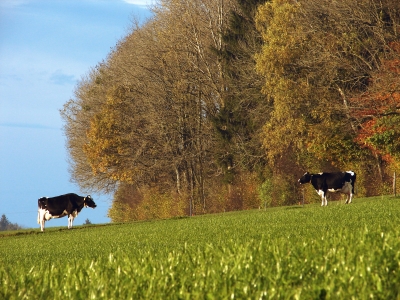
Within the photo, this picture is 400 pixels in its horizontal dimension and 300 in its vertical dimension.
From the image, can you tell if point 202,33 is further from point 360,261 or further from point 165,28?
point 360,261

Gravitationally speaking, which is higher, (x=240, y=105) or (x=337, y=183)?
(x=240, y=105)

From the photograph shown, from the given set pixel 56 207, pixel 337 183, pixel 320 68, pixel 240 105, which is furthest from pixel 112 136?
pixel 337 183

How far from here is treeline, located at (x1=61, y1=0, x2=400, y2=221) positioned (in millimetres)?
43375

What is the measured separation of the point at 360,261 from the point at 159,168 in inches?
1986

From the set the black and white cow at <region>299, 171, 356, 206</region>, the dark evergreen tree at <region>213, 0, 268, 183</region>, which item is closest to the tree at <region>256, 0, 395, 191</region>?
the black and white cow at <region>299, 171, 356, 206</region>

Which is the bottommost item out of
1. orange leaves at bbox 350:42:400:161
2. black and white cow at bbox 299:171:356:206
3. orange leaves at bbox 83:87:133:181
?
black and white cow at bbox 299:171:356:206

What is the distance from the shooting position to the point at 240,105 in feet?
166

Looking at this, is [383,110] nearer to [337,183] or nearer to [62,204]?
[337,183]

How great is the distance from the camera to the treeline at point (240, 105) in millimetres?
43375

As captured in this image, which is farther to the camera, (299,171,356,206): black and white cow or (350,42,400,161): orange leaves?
(350,42,400,161): orange leaves

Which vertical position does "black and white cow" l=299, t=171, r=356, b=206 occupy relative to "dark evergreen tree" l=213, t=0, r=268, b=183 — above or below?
below

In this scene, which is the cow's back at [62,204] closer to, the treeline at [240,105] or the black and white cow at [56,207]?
the black and white cow at [56,207]

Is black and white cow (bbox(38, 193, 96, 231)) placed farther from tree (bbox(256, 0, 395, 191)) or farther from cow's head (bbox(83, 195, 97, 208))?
tree (bbox(256, 0, 395, 191))

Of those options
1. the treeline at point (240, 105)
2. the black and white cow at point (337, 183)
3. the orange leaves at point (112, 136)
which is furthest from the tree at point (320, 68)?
the orange leaves at point (112, 136)
